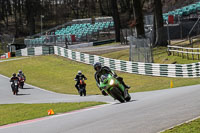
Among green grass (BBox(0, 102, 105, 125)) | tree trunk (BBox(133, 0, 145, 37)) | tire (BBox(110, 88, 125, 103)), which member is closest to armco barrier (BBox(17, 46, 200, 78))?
tree trunk (BBox(133, 0, 145, 37))

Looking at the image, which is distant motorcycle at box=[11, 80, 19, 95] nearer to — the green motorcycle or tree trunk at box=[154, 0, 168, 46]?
the green motorcycle

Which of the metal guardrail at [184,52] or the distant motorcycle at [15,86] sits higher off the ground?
the metal guardrail at [184,52]

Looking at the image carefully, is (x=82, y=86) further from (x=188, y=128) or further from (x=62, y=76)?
(x=188, y=128)

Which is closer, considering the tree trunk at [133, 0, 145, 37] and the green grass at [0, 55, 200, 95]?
the green grass at [0, 55, 200, 95]

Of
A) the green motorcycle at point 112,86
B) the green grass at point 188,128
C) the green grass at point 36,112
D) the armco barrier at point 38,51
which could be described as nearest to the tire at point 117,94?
the green motorcycle at point 112,86

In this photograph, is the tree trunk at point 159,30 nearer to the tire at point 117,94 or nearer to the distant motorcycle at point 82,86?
the distant motorcycle at point 82,86

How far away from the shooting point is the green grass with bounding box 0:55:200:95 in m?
25.0

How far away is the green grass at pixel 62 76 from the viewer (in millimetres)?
25025

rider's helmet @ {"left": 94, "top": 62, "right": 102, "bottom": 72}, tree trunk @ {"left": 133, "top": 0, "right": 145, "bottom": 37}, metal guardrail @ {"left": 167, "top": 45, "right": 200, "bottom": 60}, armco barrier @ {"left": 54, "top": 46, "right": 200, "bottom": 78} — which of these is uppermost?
tree trunk @ {"left": 133, "top": 0, "right": 145, "bottom": 37}

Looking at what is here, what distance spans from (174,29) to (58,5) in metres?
66.3

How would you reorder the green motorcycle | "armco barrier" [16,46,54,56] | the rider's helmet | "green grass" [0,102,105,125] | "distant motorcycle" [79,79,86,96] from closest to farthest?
1. the green motorcycle
2. the rider's helmet
3. "green grass" [0,102,105,125]
4. "distant motorcycle" [79,79,86,96]
5. "armco barrier" [16,46,54,56]

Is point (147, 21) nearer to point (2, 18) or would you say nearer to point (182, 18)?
point (182, 18)

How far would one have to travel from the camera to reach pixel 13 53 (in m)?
57.2

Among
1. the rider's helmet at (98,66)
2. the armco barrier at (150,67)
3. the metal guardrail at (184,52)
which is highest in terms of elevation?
the rider's helmet at (98,66)
